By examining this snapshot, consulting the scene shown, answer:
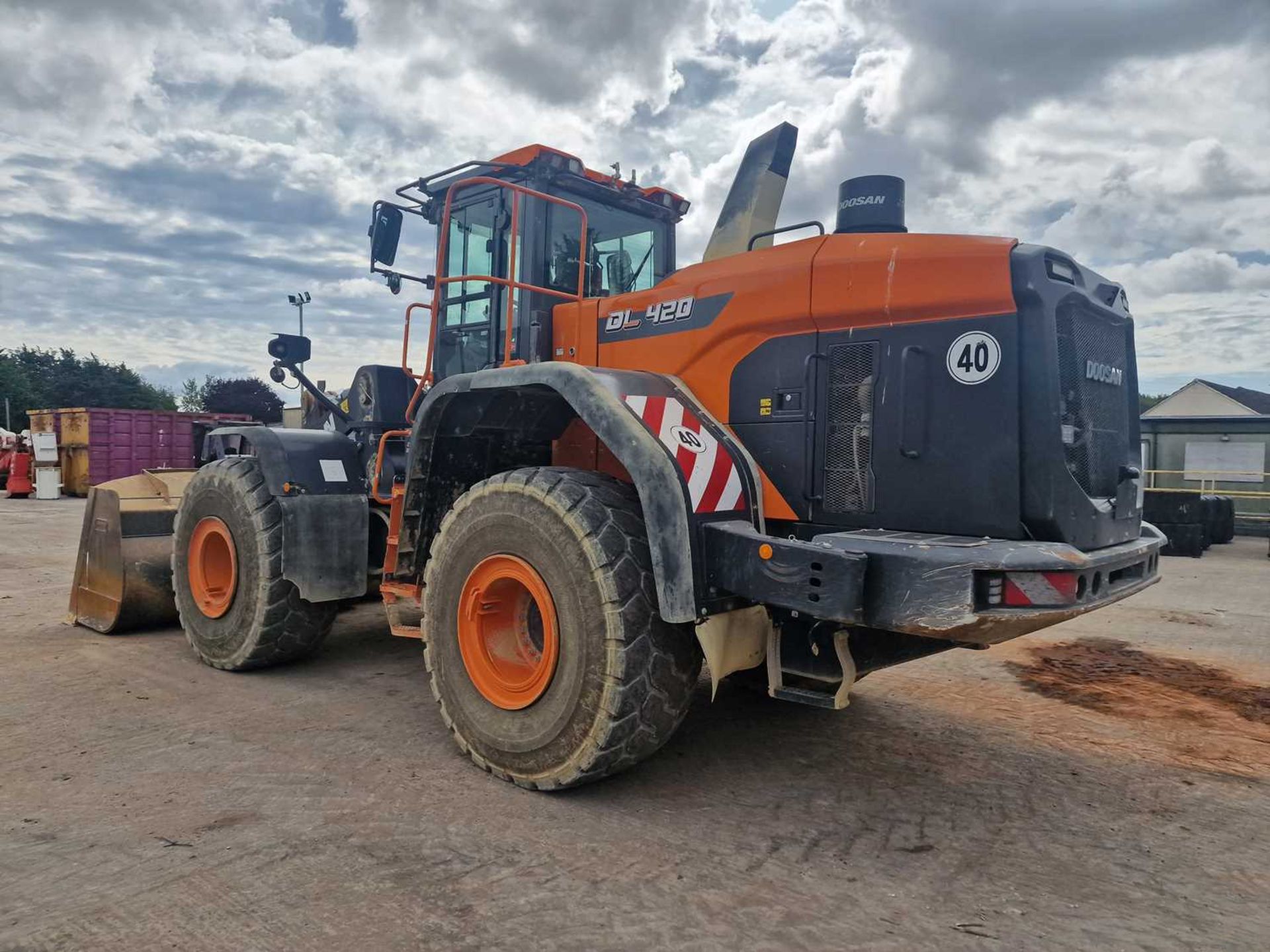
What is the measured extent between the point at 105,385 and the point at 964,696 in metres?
61.1

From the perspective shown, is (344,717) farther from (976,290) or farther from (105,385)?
(105,385)

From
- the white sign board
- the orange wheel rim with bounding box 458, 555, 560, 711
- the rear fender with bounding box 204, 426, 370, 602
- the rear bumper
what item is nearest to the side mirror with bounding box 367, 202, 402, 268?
the rear fender with bounding box 204, 426, 370, 602

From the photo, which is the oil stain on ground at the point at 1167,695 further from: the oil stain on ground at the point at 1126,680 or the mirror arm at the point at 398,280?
the mirror arm at the point at 398,280

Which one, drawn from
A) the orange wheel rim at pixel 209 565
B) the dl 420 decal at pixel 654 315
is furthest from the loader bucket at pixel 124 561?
the dl 420 decal at pixel 654 315

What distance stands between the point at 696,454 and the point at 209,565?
374cm

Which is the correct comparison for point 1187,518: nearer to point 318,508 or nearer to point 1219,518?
point 1219,518

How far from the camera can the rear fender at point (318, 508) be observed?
476 centimetres

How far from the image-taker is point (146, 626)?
6.17 metres

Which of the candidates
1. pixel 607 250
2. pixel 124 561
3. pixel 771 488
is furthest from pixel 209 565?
pixel 771 488

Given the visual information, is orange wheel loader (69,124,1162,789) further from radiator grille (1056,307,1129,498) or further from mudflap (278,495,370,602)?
mudflap (278,495,370,602)

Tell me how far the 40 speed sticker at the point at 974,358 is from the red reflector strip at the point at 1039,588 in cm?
74

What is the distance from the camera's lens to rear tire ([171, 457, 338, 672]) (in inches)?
192

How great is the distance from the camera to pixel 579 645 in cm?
321

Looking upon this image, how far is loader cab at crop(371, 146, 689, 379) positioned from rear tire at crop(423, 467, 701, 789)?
118 centimetres
